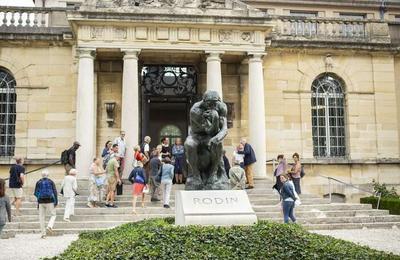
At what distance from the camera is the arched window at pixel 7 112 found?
68.9 feet

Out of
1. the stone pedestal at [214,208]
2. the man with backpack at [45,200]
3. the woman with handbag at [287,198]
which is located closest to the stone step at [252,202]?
the man with backpack at [45,200]

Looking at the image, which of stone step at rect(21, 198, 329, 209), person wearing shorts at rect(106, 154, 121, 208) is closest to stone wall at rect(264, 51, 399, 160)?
stone step at rect(21, 198, 329, 209)

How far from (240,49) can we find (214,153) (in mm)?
10169

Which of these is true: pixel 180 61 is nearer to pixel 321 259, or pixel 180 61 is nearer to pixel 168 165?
pixel 168 165

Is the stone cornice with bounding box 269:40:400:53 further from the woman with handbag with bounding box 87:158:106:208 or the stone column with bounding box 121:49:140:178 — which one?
the woman with handbag with bounding box 87:158:106:208

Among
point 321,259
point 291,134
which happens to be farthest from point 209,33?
point 321,259

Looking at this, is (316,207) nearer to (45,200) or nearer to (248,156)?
(248,156)

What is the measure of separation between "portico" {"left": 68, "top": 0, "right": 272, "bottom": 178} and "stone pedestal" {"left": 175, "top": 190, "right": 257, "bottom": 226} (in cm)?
889

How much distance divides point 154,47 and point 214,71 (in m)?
2.41

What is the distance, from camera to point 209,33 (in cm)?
1992

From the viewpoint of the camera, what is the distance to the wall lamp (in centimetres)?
2074

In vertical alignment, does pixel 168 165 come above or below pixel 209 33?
below

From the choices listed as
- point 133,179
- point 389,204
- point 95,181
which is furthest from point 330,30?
point 95,181

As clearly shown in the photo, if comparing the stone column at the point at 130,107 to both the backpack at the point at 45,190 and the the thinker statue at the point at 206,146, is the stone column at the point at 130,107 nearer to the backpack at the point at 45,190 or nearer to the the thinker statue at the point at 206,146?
the backpack at the point at 45,190
